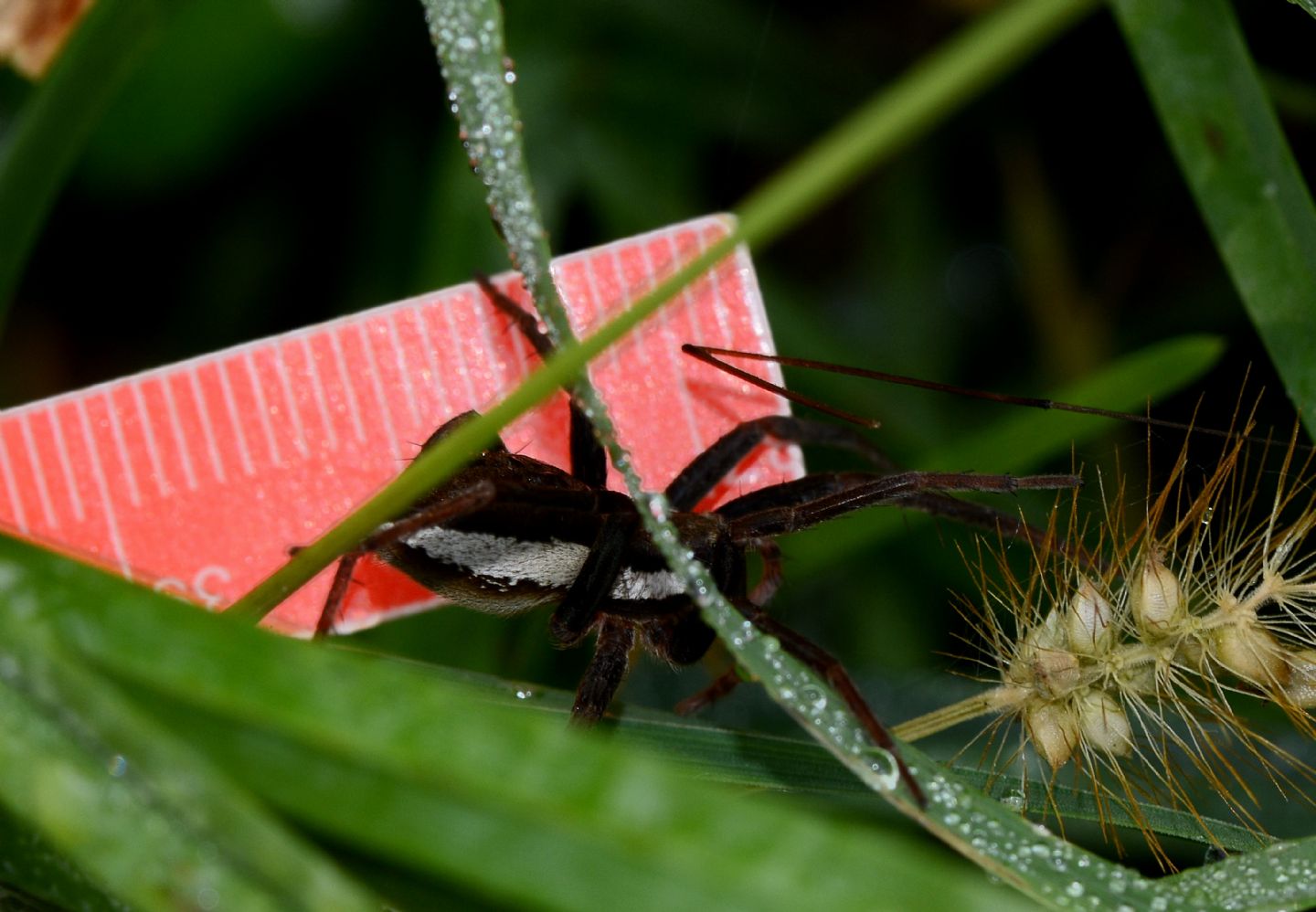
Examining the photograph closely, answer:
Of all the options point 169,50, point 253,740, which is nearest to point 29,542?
point 253,740

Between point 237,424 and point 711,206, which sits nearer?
point 237,424

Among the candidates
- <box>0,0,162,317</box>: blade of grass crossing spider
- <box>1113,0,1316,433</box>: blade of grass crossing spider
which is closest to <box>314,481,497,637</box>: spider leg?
<box>0,0,162,317</box>: blade of grass crossing spider

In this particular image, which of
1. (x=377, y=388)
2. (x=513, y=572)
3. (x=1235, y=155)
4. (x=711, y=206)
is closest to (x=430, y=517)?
(x=513, y=572)

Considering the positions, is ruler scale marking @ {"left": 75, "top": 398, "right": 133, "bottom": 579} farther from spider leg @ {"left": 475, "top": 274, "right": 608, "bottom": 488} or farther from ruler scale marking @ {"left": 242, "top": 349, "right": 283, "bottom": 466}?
spider leg @ {"left": 475, "top": 274, "right": 608, "bottom": 488}

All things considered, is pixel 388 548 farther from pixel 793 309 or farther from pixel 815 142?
pixel 815 142

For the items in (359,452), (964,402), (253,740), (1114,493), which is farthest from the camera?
(964,402)

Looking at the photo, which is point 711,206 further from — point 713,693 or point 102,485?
point 102,485

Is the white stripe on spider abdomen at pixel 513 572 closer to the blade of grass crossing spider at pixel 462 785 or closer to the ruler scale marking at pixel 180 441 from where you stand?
the ruler scale marking at pixel 180 441
